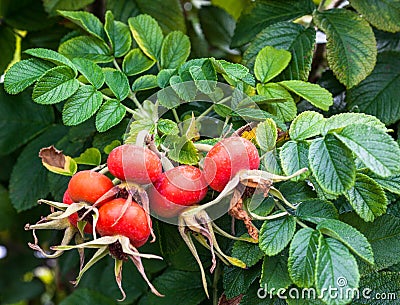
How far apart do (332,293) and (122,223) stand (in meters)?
0.31

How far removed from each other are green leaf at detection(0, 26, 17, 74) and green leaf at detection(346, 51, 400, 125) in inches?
36.5

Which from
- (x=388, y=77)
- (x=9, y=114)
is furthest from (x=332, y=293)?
(x=9, y=114)

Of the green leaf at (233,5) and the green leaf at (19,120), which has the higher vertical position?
the green leaf at (233,5)

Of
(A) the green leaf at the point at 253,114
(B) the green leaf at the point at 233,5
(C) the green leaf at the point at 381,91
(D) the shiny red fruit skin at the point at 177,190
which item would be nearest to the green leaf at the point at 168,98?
(A) the green leaf at the point at 253,114

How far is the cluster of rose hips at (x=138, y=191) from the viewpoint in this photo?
2.64 feet

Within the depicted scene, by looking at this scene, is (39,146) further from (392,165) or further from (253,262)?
(392,165)

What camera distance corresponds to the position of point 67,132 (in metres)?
1.48

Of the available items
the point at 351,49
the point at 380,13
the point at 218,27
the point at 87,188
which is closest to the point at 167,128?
the point at 87,188

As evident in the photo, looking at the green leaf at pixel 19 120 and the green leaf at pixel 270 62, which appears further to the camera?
the green leaf at pixel 19 120

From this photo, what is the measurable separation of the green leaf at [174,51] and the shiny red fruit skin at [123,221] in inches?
17.7

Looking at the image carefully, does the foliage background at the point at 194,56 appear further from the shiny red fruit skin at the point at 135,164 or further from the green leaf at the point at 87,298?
the shiny red fruit skin at the point at 135,164

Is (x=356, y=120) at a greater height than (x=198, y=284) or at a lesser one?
greater

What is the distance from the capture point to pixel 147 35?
1.22 metres

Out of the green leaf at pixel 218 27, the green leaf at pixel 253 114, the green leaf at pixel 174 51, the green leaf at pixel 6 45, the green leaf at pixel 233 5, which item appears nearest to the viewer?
the green leaf at pixel 253 114
